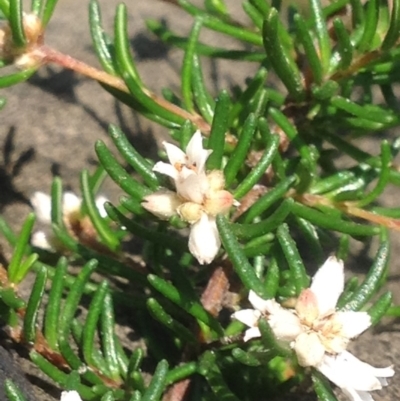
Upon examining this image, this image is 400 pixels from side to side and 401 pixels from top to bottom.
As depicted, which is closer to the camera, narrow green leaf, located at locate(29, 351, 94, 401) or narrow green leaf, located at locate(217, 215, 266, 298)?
narrow green leaf, located at locate(217, 215, 266, 298)

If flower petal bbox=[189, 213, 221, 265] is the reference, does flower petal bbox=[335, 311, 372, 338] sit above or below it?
below

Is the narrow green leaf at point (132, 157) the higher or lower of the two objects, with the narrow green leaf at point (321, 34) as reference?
lower

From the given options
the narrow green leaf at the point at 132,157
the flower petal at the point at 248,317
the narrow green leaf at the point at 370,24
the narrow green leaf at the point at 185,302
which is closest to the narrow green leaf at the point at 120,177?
the narrow green leaf at the point at 132,157

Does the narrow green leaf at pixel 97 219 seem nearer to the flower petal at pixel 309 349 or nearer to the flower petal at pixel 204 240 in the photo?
the flower petal at pixel 204 240

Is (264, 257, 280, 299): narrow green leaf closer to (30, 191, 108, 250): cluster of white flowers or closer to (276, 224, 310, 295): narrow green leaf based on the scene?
(276, 224, 310, 295): narrow green leaf

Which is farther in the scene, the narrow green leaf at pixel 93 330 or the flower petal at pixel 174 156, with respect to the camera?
the narrow green leaf at pixel 93 330

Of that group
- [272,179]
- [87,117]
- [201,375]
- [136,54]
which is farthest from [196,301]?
[136,54]

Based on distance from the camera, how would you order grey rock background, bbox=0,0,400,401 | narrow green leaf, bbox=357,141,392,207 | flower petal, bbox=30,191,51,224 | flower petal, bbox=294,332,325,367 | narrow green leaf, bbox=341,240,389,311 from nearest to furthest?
flower petal, bbox=294,332,325,367 < narrow green leaf, bbox=341,240,389,311 < narrow green leaf, bbox=357,141,392,207 < flower petal, bbox=30,191,51,224 < grey rock background, bbox=0,0,400,401

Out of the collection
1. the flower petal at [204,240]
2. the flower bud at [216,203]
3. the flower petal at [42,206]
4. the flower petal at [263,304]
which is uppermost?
the flower bud at [216,203]

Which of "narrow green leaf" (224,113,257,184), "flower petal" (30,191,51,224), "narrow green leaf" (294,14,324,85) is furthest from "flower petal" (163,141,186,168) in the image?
"flower petal" (30,191,51,224)
